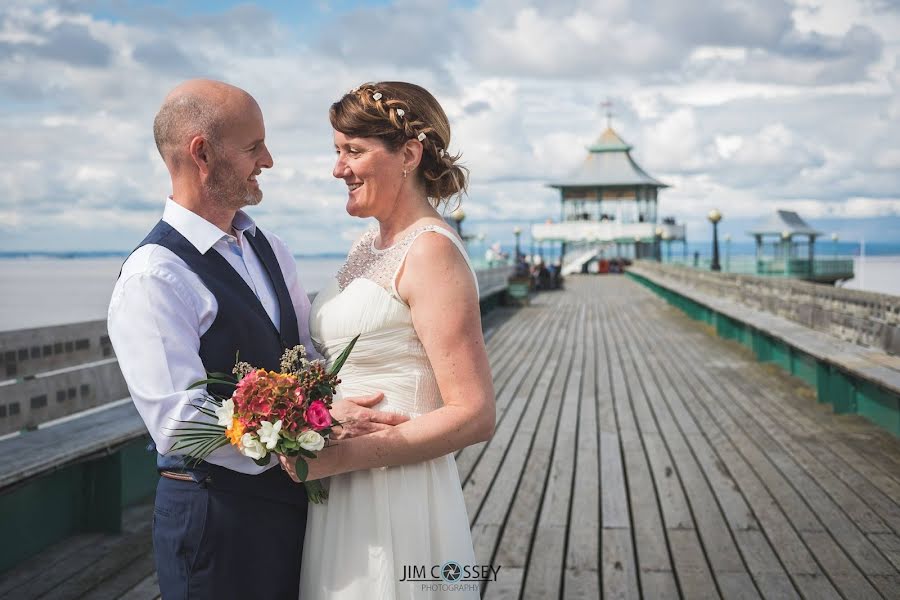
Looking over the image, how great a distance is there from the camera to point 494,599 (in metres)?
4.03

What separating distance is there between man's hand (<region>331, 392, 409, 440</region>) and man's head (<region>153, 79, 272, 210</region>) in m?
0.54

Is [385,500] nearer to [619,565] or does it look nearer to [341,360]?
[341,360]

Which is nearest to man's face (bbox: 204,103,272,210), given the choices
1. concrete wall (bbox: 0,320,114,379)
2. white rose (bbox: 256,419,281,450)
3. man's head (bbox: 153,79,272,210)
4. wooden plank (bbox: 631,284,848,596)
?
man's head (bbox: 153,79,272,210)

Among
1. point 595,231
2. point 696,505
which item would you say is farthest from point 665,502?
point 595,231

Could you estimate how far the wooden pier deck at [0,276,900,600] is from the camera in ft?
13.7

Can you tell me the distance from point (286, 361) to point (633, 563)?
2947 millimetres

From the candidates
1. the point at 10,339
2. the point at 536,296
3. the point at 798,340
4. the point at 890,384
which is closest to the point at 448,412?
the point at 10,339

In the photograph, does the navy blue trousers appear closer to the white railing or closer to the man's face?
the man's face

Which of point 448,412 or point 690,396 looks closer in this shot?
point 448,412

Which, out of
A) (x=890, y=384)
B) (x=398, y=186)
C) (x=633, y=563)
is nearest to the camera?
(x=398, y=186)

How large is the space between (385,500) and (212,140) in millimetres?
933

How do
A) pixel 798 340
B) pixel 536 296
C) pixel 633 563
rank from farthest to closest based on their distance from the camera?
pixel 536 296, pixel 798 340, pixel 633 563

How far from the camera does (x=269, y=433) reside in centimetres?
189

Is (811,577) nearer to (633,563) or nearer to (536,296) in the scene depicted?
(633,563)
